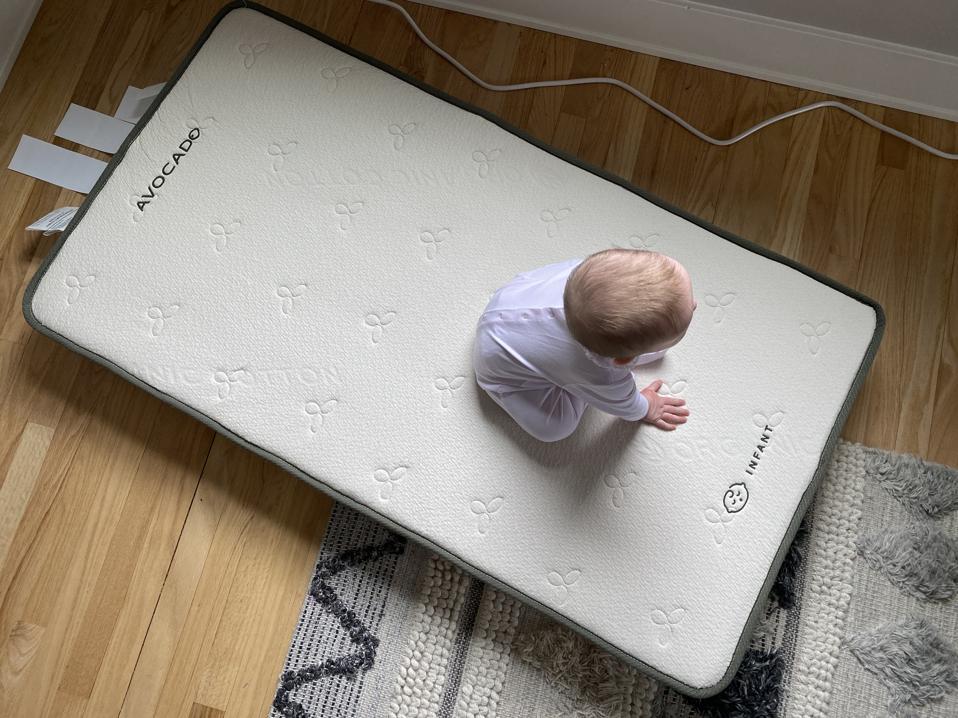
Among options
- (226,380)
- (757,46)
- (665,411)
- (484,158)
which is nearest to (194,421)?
(226,380)

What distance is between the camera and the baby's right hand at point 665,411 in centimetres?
109

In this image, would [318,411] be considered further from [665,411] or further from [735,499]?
[735,499]

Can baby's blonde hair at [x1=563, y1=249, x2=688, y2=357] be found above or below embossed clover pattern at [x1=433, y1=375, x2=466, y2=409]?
above

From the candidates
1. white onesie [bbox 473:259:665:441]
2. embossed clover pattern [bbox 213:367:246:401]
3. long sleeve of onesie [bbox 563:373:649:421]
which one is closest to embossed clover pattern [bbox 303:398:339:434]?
embossed clover pattern [bbox 213:367:246:401]

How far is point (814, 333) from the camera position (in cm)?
116

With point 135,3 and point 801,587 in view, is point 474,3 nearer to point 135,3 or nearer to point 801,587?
point 135,3

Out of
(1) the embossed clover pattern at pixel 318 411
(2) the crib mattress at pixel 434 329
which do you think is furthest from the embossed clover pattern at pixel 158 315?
(1) the embossed clover pattern at pixel 318 411

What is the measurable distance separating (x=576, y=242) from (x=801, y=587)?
562 mm

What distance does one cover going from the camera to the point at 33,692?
3.80 feet

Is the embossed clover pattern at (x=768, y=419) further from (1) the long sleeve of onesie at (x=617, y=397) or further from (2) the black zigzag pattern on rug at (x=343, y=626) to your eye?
(2) the black zigzag pattern on rug at (x=343, y=626)

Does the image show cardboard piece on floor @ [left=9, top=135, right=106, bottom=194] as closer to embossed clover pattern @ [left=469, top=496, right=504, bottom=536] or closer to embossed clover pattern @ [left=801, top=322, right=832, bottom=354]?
embossed clover pattern @ [left=469, top=496, right=504, bottom=536]

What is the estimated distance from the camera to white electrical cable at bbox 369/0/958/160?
4.25 feet

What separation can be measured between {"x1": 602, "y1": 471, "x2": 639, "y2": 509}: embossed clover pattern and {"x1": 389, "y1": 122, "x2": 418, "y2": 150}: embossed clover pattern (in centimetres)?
57

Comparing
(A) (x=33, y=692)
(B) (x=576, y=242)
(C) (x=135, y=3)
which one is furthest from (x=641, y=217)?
(A) (x=33, y=692)
